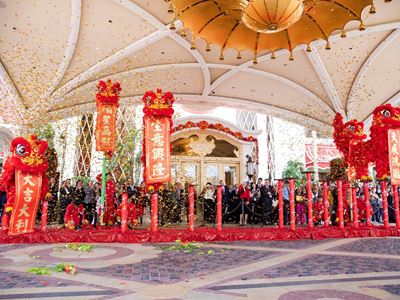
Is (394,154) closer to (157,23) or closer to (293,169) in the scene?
(157,23)

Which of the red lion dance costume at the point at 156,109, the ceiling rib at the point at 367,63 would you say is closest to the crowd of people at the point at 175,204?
the red lion dance costume at the point at 156,109

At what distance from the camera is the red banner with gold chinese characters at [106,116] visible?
7.64 m

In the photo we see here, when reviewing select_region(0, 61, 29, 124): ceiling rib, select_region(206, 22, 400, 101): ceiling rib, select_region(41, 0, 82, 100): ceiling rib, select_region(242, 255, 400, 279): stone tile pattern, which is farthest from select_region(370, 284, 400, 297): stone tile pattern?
select_region(0, 61, 29, 124): ceiling rib

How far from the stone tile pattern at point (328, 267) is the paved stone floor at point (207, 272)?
0.01 metres

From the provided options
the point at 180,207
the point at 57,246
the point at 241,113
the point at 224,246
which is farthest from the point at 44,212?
the point at 241,113

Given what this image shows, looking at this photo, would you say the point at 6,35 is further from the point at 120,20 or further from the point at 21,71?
the point at 120,20

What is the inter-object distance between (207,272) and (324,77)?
10741mm

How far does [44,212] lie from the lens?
21.4 ft

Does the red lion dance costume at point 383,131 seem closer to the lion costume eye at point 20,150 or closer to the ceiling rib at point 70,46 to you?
the lion costume eye at point 20,150

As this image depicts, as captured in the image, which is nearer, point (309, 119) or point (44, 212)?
point (44, 212)

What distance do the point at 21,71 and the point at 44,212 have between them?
703 centimetres

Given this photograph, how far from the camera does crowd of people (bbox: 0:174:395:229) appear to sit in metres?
8.17

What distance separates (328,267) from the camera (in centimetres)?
389

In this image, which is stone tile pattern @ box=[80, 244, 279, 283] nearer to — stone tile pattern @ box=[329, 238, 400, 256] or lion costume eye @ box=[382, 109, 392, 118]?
stone tile pattern @ box=[329, 238, 400, 256]
